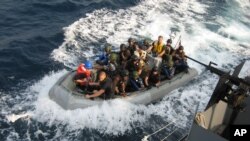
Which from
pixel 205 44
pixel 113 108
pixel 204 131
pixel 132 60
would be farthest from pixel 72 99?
pixel 205 44

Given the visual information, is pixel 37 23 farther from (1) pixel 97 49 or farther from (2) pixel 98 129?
(2) pixel 98 129

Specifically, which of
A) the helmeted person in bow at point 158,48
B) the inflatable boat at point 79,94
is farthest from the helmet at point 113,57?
the helmeted person in bow at point 158,48

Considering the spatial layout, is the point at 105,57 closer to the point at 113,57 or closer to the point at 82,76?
the point at 113,57

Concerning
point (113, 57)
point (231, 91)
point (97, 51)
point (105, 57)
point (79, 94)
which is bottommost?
point (97, 51)

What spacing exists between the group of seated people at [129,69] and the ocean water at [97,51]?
73 centimetres

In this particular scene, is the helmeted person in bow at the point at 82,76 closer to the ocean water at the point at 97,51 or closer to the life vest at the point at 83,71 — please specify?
the life vest at the point at 83,71

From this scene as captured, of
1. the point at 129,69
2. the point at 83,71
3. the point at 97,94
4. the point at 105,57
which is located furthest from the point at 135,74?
the point at 83,71

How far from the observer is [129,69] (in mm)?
15664

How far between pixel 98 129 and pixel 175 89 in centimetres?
455

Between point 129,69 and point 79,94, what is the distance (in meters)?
2.46

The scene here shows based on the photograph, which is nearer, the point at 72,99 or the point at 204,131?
the point at 204,131

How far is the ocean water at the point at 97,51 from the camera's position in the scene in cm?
1396

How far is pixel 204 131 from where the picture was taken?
9.68 m

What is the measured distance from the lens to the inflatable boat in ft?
45.9
